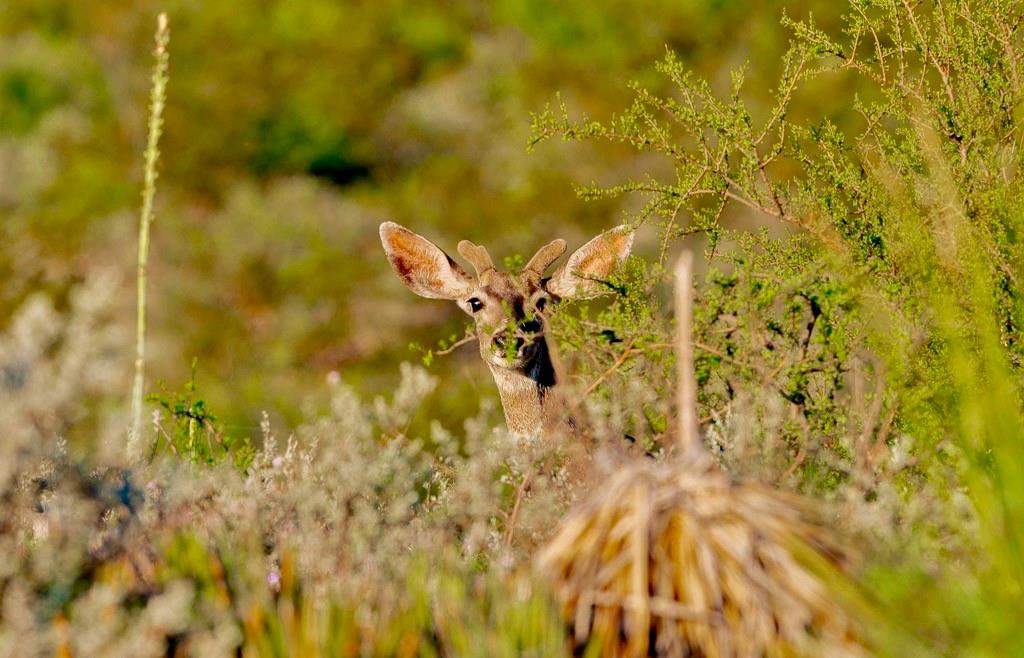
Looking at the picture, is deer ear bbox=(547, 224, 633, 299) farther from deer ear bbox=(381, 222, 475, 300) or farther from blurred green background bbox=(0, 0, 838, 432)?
blurred green background bbox=(0, 0, 838, 432)

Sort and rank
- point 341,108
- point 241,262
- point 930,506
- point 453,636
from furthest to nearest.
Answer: point 341,108 → point 241,262 → point 930,506 → point 453,636

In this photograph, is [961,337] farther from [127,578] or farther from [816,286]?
[127,578]

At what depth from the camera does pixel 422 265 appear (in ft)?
25.2

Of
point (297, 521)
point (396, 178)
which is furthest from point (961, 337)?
point (396, 178)

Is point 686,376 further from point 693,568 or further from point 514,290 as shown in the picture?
point 514,290

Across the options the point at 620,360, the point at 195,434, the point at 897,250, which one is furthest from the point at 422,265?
the point at 620,360

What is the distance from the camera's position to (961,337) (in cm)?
443

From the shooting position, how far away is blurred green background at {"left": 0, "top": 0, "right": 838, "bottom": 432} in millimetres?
22109

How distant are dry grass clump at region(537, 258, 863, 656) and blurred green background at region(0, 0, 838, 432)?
16.2 meters

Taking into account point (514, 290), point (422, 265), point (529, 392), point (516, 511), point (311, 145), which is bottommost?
point (516, 511)

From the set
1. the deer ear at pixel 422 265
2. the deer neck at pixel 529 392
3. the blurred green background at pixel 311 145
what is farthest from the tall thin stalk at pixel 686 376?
the blurred green background at pixel 311 145

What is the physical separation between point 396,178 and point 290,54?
268 cm

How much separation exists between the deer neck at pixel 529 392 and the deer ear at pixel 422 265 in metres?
0.62

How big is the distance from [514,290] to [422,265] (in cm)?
53
